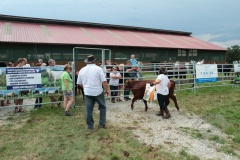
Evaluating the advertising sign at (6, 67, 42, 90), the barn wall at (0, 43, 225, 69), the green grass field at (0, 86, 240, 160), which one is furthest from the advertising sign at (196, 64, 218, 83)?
the barn wall at (0, 43, 225, 69)

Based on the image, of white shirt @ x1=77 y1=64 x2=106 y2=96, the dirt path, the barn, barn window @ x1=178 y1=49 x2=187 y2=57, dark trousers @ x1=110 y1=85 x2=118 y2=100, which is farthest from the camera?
barn window @ x1=178 y1=49 x2=187 y2=57

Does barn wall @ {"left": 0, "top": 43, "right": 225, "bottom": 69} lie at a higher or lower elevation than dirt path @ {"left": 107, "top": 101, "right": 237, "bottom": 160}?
higher

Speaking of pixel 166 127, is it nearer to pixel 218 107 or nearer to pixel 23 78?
pixel 218 107

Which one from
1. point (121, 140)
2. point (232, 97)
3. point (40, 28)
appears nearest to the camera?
point (121, 140)

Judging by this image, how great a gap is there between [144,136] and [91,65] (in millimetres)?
2031

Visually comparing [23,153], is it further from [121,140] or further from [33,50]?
[33,50]

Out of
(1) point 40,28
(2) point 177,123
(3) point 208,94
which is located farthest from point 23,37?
(2) point 177,123

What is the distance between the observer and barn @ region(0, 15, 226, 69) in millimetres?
20588

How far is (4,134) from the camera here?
5.05 meters

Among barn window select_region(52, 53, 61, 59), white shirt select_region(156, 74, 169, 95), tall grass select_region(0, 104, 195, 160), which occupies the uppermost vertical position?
barn window select_region(52, 53, 61, 59)

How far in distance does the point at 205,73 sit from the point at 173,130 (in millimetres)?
6837

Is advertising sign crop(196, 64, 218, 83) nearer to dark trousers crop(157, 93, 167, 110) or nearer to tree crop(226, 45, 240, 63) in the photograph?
dark trousers crop(157, 93, 167, 110)

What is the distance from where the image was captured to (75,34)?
2472 centimetres

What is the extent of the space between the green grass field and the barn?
14408 millimetres
